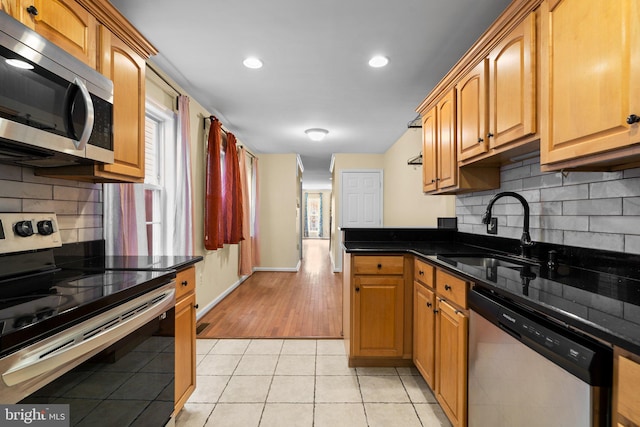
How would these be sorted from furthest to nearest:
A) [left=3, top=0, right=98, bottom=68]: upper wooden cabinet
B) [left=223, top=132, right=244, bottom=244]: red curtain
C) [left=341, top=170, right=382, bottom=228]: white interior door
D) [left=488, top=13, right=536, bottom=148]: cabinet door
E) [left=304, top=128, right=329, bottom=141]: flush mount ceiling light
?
[left=341, top=170, right=382, bottom=228]: white interior door
[left=304, top=128, right=329, bottom=141]: flush mount ceiling light
[left=223, top=132, right=244, bottom=244]: red curtain
[left=488, top=13, right=536, bottom=148]: cabinet door
[left=3, top=0, right=98, bottom=68]: upper wooden cabinet

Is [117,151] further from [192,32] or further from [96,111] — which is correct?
[192,32]

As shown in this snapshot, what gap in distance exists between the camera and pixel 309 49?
2311 mm

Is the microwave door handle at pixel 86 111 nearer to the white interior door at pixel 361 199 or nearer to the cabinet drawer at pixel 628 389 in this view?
the cabinet drawer at pixel 628 389

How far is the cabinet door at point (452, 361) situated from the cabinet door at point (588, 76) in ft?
2.90

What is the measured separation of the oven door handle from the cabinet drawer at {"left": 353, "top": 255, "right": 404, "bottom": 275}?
1.36 meters

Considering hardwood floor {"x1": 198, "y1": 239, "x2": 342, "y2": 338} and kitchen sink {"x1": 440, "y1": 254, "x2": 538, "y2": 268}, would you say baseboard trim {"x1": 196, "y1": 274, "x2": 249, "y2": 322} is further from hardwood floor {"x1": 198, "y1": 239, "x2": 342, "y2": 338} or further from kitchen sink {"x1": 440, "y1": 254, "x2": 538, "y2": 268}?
kitchen sink {"x1": 440, "y1": 254, "x2": 538, "y2": 268}

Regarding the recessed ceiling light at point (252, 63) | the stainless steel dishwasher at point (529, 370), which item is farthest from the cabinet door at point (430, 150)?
the recessed ceiling light at point (252, 63)

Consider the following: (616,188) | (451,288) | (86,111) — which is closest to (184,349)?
(86,111)

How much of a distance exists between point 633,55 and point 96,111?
2.10m

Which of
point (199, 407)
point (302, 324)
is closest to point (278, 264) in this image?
point (302, 324)

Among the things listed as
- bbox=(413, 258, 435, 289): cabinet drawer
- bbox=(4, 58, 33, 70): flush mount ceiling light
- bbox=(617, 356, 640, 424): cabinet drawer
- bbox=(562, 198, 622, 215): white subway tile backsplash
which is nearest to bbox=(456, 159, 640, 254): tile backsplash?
bbox=(562, 198, 622, 215): white subway tile backsplash

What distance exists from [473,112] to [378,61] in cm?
98

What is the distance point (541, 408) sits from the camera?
0.95 metres

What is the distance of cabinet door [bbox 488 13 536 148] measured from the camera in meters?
1.41
